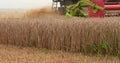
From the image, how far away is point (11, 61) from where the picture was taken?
7480 mm

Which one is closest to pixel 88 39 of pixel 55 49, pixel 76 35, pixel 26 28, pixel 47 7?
pixel 76 35

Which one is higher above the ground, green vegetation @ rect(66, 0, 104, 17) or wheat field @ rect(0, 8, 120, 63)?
green vegetation @ rect(66, 0, 104, 17)

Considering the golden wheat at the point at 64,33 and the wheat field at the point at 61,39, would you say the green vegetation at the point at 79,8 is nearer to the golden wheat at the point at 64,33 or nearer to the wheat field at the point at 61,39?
the golden wheat at the point at 64,33

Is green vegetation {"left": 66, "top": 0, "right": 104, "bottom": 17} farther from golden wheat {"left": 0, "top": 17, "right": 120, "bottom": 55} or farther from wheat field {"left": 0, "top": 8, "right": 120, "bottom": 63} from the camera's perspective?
wheat field {"left": 0, "top": 8, "right": 120, "bottom": 63}

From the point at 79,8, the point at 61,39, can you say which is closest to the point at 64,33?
the point at 61,39

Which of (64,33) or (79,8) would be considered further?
(79,8)

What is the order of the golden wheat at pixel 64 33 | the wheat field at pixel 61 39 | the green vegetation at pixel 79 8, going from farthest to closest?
the green vegetation at pixel 79 8
the golden wheat at pixel 64 33
the wheat field at pixel 61 39

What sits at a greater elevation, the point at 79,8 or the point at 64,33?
the point at 79,8

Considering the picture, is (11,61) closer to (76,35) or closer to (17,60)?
(17,60)

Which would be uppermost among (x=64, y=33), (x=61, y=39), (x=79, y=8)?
(x=79, y=8)

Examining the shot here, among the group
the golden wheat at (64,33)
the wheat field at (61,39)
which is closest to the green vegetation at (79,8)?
the golden wheat at (64,33)

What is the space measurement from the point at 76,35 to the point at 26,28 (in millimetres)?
1438

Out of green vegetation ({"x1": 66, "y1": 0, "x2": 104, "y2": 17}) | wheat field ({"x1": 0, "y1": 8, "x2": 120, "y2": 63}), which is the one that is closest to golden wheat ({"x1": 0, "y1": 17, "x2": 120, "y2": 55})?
wheat field ({"x1": 0, "y1": 8, "x2": 120, "y2": 63})

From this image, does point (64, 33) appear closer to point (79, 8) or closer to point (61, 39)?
point (61, 39)
